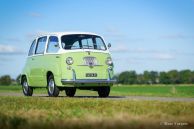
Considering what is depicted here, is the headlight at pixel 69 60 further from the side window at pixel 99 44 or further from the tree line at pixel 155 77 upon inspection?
the tree line at pixel 155 77

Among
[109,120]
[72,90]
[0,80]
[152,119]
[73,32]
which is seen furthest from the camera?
[0,80]

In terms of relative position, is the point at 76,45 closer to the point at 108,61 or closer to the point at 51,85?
the point at 108,61

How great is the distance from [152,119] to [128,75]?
15039 cm

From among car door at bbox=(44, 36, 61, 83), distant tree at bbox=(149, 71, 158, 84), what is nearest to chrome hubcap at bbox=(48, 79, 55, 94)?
car door at bbox=(44, 36, 61, 83)

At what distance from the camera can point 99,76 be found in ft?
57.3

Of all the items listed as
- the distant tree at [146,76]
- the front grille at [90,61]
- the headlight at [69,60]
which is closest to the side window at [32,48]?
the headlight at [69,60]

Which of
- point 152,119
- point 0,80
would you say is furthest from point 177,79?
point 152,119

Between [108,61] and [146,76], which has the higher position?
[146,76]

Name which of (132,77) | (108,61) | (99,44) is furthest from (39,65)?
(132,77)

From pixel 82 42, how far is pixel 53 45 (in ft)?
3.42

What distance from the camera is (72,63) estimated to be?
1727cm

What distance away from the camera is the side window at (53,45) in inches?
698

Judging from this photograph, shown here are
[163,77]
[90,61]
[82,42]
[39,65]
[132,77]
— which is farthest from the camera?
[132,77]

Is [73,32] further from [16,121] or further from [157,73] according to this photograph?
[157,73]
